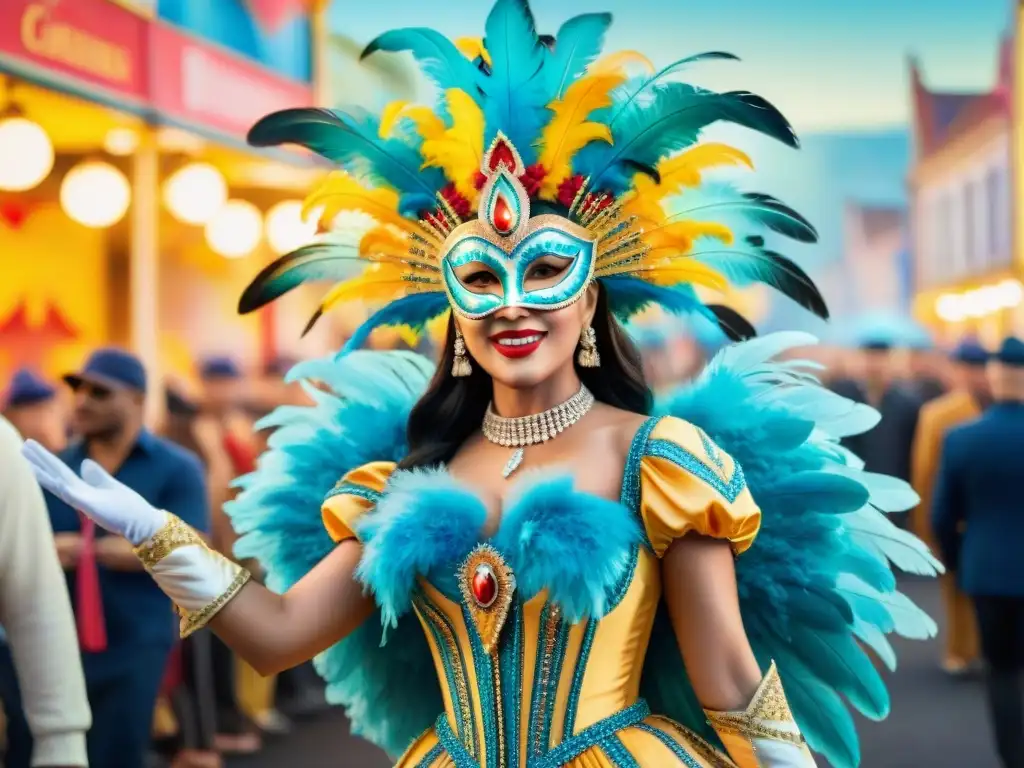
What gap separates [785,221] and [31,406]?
401 centimetres

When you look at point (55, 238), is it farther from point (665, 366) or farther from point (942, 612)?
point (942, 612)

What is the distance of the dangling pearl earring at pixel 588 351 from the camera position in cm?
289

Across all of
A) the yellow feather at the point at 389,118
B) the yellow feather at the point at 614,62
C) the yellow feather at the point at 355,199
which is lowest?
the yellow feather at the point at 355,199

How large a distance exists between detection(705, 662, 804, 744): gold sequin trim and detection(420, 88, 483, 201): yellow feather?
3.47ft

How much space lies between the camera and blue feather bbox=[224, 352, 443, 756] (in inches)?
123

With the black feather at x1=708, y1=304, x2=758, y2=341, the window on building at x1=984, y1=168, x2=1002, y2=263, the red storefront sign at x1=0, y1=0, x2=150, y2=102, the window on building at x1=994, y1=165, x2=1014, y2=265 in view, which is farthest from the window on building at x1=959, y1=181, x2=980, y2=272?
the black feather at x1=708, y1=304, x2=758, y2=341

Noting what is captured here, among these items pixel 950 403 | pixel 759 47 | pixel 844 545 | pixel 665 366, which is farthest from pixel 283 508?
pixel 759 47

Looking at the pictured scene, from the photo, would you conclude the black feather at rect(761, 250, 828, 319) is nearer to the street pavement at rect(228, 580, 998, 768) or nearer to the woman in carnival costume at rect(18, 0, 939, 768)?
the woman in carnival costume at rect(18, 0, 939, 768)

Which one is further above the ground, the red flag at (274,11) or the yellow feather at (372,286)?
the red flag at (274,11)

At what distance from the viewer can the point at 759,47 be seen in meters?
32.3

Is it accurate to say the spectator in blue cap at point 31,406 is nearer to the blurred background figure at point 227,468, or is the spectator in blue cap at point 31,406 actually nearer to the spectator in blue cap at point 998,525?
the blurred background figure at point 227,468

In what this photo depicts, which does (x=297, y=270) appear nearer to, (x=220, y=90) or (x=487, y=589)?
(x=487, y=589)

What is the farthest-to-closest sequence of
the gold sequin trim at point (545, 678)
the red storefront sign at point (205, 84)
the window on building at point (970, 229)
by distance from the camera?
the window on building at point (970, 229) → the red storefront sign at point (205, 84) → the gold sequin trim at point (545, 678)

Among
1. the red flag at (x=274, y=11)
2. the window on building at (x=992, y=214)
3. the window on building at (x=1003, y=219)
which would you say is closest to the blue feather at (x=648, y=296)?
the red flag at (x=274, y=11)
